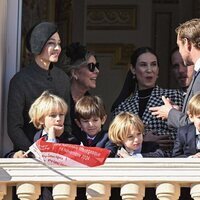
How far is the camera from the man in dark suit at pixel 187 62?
7.23 metres

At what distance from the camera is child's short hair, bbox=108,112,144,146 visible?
23.4 feet

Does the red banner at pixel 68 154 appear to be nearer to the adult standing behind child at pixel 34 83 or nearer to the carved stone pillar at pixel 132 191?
the carved stone pillar at pixel 132 191

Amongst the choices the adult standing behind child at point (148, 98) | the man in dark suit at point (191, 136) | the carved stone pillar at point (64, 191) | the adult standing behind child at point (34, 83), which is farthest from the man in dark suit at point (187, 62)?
the carved stone pillar at point (64, 191)

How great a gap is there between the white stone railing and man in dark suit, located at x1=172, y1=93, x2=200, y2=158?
0.53 feet

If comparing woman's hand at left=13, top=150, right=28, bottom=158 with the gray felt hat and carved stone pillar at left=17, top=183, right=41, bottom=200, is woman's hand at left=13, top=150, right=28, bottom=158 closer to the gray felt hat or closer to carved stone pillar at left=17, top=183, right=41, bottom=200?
carved stone pillar at left=17, top=183, right=41, bottom=200

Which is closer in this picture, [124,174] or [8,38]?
[124,174]

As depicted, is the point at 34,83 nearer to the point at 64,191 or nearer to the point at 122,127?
the point at 122,127

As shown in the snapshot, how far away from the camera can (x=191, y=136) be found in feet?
23.1

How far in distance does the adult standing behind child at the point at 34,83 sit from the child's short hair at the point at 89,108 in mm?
74

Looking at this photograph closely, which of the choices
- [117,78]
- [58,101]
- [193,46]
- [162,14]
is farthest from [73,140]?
[162,14]

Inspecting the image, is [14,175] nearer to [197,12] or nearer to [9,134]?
[9,134]

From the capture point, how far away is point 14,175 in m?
6.95

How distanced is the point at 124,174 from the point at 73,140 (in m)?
0.48

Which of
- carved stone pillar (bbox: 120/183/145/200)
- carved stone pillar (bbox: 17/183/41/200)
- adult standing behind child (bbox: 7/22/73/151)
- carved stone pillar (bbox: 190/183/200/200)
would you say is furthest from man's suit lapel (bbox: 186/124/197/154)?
carved stone pillar (bbox: 17/183/41/200)
